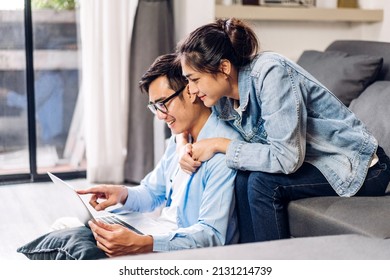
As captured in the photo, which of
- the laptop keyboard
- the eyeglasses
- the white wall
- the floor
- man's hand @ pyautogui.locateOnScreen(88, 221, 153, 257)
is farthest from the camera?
the white wall

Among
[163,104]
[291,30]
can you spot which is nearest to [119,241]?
[163,104]

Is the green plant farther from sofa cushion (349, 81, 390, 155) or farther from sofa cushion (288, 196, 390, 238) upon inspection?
sofa cushion (288, 196, 390, 238)

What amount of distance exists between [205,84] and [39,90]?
2.43 m

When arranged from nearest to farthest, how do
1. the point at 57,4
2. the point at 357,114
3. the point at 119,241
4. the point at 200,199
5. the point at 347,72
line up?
the point at 119,241 < the point at 200,199 < the point at 357,114 < the point at 347,72 < the point at 57,4

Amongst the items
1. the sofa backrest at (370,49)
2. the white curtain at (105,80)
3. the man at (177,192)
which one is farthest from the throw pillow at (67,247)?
the white curtain at (105,80)

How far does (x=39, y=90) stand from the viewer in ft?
13.5

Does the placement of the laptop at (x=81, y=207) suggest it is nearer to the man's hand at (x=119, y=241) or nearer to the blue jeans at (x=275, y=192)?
the man's hand at (x=119, y=241)

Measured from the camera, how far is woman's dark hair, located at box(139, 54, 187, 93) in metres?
1.97

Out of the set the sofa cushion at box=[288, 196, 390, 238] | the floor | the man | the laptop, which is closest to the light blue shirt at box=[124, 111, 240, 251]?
the man

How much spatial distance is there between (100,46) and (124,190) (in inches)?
81.8

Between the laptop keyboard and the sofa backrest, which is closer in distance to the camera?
the laptop keyboard

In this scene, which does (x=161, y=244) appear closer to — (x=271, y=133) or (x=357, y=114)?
(x=271, y=133)

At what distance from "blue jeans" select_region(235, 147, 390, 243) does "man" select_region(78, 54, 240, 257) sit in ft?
0.23

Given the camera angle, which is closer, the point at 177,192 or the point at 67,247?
the point at 67,247
